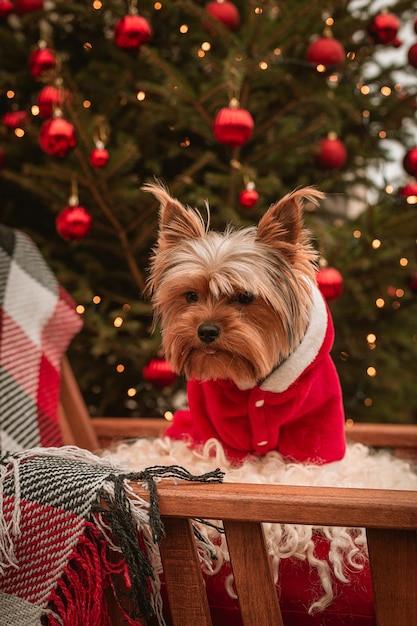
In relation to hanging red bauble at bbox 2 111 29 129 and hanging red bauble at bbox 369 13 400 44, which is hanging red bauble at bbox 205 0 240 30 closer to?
hanging red bauble at bbox 369 13 400 44

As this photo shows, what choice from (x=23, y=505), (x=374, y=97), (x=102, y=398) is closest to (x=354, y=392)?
(x=102, y=398)

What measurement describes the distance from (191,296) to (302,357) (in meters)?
0.25

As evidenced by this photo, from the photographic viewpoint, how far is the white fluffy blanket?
1114 mm

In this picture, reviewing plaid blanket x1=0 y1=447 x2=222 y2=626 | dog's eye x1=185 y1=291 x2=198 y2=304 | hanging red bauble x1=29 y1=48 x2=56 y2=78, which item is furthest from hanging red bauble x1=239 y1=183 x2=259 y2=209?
plaid blanket x1=0 y1=447 x2=222 y2=626

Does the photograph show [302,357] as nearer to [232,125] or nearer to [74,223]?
[232,125]

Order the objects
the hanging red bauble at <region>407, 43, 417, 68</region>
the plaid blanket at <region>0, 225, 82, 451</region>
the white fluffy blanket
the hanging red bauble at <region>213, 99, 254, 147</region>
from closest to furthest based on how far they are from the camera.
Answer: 1. the white fluffy blanket
2. the plaid blanket at <region>0, 225, 82, 451</region>
3. the hanging red bauble at <region>213, 99, 254, 147</region>
4. the hanging red bauble at <region>407, 43, 417, 68</region>

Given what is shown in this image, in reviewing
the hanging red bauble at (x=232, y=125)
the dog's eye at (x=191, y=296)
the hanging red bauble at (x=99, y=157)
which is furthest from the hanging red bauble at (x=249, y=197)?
the dog's eye at (x=191, y=296)

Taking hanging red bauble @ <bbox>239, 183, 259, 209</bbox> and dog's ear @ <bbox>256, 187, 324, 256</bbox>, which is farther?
hanging red bauble @ <bbox>239, 183, 259, 209</bbox>

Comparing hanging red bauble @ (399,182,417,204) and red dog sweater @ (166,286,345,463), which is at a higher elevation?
hanging red bauble @ (399,182,417,204)

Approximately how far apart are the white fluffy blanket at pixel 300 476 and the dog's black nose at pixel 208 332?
27cm

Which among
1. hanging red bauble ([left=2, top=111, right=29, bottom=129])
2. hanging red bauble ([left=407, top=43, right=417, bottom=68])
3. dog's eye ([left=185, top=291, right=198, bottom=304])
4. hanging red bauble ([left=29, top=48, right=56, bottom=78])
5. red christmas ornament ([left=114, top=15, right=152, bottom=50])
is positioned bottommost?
dog's eye ([left=185, top=291, right=198, bottom=304])

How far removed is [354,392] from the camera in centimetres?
237

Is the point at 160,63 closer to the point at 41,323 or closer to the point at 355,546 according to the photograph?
the point at 41,323

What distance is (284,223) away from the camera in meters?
1.24
